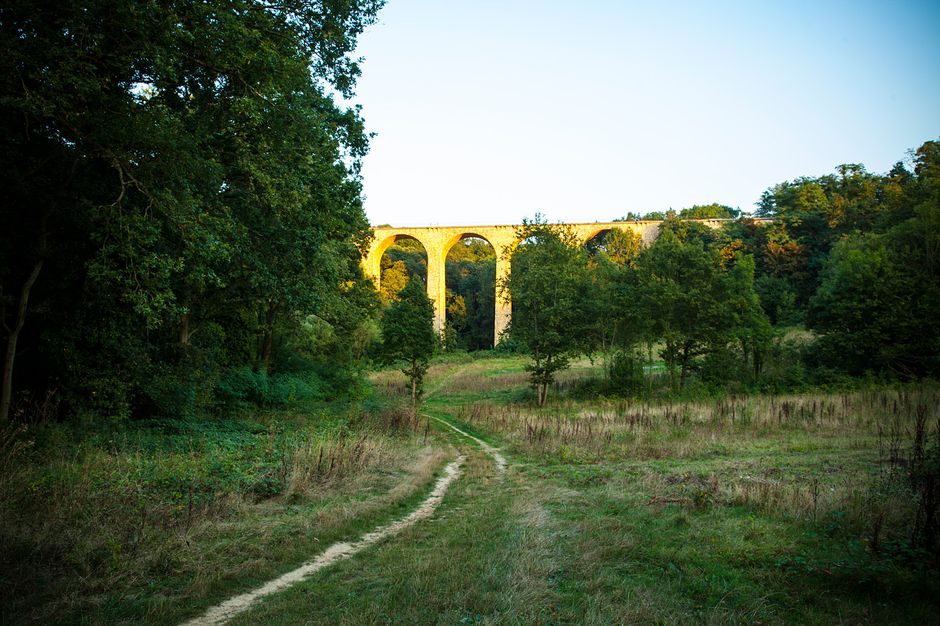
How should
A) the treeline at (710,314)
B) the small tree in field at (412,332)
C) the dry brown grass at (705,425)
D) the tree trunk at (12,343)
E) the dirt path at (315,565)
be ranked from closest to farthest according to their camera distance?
1. the dirt path at (315,565)
2. the tree trunk at (12,343)
3. the dry brown grass at (705,425)
4. the small tree in field at (412,332)
5. the treeline at (710,314)

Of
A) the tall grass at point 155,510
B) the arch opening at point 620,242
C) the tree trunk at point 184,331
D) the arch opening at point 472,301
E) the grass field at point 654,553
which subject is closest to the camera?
the grass field at point 654,553

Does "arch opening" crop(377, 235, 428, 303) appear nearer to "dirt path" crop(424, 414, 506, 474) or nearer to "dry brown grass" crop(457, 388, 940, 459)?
"dirt path" crop(424, 414, 506, 474)

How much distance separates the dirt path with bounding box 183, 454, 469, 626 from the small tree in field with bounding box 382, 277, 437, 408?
14196mm

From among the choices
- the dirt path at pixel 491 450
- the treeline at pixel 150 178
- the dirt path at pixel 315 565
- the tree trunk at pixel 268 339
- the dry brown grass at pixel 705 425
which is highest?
the treeline at pixel 150 178

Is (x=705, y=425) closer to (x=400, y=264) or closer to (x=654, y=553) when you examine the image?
(x=654, y=553)

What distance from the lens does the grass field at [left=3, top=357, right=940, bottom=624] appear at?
398 centimetres

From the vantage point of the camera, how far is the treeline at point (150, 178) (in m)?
7.68

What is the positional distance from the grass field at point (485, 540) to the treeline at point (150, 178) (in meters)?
2.35

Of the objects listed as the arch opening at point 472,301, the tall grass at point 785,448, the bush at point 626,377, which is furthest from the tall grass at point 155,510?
the arch opening at point 472,301

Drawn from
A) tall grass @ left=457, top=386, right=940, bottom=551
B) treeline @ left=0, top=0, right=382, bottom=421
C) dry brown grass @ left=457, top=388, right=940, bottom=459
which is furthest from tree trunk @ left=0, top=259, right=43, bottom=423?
dry brown grass @ left=457, top=388, right=940, bottom=459

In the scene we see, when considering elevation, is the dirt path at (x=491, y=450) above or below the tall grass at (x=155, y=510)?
below

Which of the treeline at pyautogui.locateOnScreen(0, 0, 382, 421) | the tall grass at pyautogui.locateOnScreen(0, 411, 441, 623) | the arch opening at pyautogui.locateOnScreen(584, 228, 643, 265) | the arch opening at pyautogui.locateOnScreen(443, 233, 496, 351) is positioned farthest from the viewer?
the arch opening at pyautogui.locateOnScreen(443, 233, 496, 351)

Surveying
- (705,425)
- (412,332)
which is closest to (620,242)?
(412,332)

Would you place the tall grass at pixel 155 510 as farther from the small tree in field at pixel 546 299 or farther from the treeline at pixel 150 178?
the small tree in field at pixel 546 299
